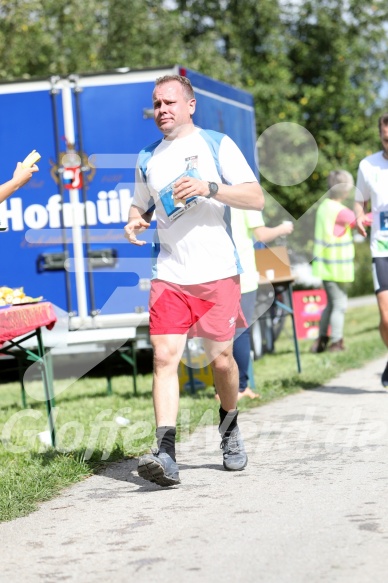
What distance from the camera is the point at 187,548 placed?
15.5 feet

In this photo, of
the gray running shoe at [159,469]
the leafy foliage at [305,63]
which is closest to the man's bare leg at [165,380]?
the gray running shoe at [159,469]

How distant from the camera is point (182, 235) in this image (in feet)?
20.3

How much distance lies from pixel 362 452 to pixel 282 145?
897 inches

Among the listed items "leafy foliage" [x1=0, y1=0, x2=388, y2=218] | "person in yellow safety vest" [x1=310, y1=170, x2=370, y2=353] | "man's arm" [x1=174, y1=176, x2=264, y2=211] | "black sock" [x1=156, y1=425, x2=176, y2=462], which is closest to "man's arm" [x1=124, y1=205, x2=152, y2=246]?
"man's arm" [x1=174, y1=176, x2=264, y2=211]

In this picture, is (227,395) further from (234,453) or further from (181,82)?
(181,82)

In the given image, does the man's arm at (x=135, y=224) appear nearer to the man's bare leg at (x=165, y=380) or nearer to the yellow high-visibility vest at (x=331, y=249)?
the man's bare leg at (x=165, y=380)

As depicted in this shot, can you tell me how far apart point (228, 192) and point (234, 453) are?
1.48 m

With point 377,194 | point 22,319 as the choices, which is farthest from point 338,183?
point 22,319

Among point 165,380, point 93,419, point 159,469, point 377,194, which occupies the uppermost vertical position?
point 377,194

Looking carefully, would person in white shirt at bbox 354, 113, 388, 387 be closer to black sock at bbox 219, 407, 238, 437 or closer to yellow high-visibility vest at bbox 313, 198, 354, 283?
black sock at bbox 219, 407, 238, 437

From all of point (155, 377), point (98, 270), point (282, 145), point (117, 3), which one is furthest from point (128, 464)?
point (282, 145)

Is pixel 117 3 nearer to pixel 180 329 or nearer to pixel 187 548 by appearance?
pixel 180 329

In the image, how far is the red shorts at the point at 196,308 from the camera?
20.4ft

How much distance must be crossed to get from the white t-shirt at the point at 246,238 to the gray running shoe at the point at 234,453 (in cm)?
267
